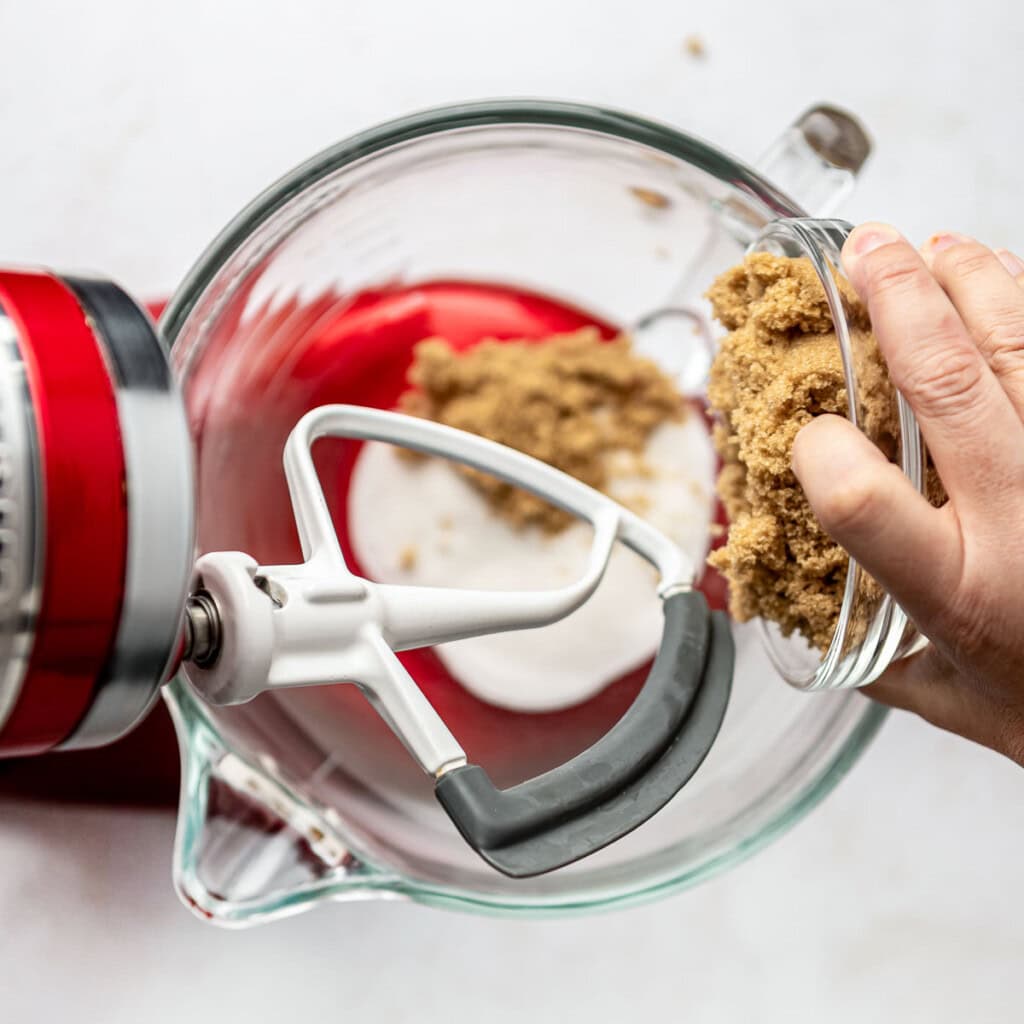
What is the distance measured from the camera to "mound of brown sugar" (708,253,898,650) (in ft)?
1.64

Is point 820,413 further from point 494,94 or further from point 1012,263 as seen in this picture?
point 494,94

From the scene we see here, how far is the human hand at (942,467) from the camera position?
427 millimetres

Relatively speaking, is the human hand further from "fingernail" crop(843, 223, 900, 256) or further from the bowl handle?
the bowl handle

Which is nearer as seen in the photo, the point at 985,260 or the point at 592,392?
the point at 985,260

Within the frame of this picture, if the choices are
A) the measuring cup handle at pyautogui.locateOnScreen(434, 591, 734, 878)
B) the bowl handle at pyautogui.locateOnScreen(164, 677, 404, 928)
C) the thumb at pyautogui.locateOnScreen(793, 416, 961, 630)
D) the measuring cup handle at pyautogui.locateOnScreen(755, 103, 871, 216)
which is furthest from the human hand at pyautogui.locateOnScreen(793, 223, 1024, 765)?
the bowl handle at pyautogui.locateOnScreen(164, 677, 404, 928)

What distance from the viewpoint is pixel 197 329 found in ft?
2.09

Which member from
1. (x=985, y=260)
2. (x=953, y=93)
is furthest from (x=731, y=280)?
(x=953, y=93)

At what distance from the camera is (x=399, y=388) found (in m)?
0.77

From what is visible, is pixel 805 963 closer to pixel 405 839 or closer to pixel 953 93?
pixel 405 839

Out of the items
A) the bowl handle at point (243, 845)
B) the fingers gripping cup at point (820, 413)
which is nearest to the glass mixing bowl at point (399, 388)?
the bowl handle at point (243, 845)

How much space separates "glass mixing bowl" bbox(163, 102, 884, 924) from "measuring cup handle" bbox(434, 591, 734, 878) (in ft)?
0.41

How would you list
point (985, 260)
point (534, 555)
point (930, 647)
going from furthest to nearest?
point (534, 555) < point (930, 647) < point (985, 260)

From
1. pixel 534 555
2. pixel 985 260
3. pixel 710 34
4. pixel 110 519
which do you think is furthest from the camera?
pixel 710 34

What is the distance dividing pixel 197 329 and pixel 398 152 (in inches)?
6.3
